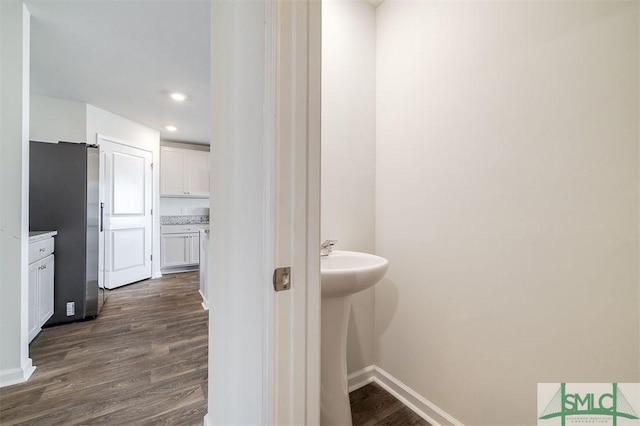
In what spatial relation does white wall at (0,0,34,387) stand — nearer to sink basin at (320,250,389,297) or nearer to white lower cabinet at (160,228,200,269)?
sink basin at (320,250,389,297)

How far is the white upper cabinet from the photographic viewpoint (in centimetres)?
463

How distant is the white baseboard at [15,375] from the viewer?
1.69 meters

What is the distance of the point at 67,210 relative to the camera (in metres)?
2.53

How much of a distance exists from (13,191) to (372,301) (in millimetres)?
2399

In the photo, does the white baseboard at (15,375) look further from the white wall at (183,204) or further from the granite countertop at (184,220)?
the white wall at (183,204)

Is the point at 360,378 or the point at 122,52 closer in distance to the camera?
the point at 360,378

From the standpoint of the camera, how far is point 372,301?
1717mm

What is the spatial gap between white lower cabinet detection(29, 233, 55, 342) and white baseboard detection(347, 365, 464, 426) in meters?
2.52

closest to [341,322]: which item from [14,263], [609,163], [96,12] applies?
[609,163]

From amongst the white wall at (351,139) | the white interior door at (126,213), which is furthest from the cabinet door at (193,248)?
the white wall at (351,139)

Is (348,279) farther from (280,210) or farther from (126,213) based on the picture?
(126,213)

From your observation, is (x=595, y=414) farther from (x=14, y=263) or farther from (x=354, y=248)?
(x=14, y=263)

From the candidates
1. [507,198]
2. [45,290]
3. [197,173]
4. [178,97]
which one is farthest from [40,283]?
[507,198]

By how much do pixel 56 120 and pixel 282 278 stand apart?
13.1 ft
